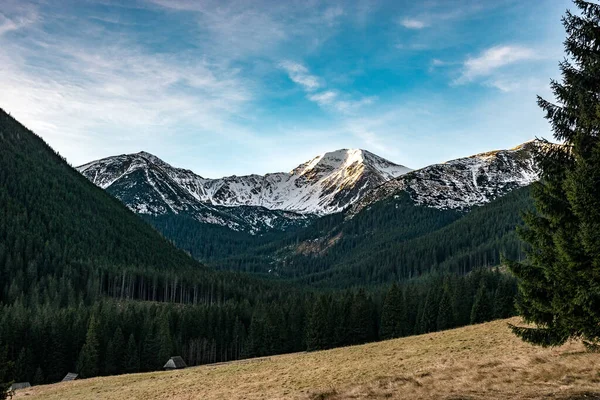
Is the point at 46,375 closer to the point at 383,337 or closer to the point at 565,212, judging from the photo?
the point at 383,337

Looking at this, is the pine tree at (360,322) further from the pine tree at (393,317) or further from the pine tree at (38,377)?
the pine tree at (38,377)

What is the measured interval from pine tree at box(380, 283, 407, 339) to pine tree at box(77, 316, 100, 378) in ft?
196

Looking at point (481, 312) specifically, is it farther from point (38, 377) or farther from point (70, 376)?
point (38, 377)

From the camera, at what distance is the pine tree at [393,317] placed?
100312 millimetres

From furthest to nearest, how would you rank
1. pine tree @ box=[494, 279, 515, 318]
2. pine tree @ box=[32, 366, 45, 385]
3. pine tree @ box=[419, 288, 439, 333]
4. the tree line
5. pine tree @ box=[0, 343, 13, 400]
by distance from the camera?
pine tree @ box=[419, 288, 439, 333] → the tree line → pine tree @ box=[494, 279, 515, 318] → pine tree @ box=[32, 366, 45, 385] → pine tree @ box=[0, 343, 13, 400]

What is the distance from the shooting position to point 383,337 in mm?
103000

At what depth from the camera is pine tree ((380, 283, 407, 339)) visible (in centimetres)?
10031

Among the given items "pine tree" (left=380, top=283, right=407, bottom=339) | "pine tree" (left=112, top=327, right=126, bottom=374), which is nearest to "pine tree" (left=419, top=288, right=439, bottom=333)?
"pine tree" (left=380, top=283, right=407, bottom=339)

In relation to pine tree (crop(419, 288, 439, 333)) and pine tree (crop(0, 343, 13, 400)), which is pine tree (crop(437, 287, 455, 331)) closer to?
pine tree (crop(419, 288, 439, 333))

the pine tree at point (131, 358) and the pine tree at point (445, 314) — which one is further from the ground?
the pine tree at point (445, 314)

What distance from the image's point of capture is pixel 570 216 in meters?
21.7

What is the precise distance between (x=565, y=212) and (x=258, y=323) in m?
98.9

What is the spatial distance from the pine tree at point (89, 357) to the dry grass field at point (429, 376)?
49.9 metres

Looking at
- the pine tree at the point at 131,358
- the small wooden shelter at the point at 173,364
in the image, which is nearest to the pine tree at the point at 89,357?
the pine tree at the point at 131,358
